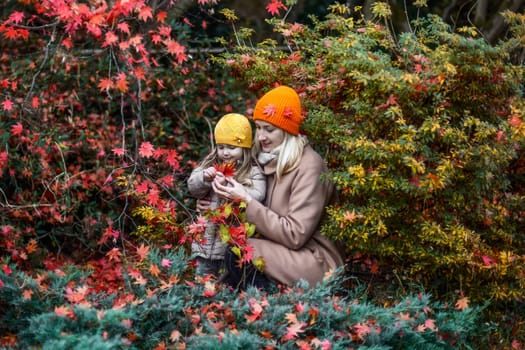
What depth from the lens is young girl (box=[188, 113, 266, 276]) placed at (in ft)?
14.4

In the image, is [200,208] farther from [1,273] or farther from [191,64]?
[191,64]

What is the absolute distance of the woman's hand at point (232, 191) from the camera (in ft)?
13.7

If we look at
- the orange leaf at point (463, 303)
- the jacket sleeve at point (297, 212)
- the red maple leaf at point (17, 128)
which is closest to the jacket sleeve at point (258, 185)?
the jacket sleeve at point (297, 212)

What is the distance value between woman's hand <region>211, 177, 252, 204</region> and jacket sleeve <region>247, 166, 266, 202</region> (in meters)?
0.18

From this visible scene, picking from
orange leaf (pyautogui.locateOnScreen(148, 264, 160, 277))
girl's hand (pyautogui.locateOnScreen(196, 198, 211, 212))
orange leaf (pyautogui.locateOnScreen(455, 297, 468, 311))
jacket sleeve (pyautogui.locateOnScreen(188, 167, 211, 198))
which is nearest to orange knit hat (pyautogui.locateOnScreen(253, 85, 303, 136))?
jacket sleeve (pyautogui.locateOnScreen(188, 167, 211, 198))

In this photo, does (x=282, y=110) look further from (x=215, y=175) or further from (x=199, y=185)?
(x=199, y=185)

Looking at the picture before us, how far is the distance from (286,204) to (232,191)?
39 centimetres

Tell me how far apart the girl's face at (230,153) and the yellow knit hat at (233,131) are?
0.04 meters

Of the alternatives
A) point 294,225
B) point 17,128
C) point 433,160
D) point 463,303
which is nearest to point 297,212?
point 294,225

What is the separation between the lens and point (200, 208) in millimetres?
4555

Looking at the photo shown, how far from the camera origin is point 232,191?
418cm

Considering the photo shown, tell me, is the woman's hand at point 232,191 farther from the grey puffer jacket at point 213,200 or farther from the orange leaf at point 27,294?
the orange leaf at point 27,294

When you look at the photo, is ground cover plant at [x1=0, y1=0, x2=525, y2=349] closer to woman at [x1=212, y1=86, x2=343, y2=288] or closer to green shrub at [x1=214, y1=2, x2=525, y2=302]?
green shrub at [x1=214, y1=2, x2=525, y2=302]

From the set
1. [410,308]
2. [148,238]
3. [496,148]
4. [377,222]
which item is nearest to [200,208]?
[148,238]
